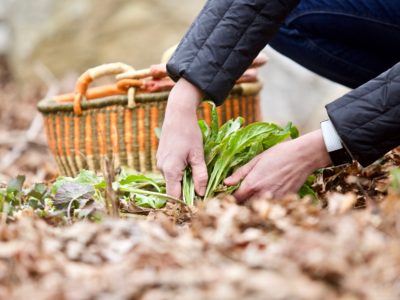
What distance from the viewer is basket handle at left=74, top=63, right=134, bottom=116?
240 cm

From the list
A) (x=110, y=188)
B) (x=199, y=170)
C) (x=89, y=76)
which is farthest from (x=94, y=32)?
(x=110, y=188)

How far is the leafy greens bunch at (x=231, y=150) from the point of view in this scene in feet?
5.68

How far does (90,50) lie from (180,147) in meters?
3.95

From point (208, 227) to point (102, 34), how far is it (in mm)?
4519

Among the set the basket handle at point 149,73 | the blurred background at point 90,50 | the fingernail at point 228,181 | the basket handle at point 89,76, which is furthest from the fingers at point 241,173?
the blurred background at point 90,50

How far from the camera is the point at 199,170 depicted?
1701mm

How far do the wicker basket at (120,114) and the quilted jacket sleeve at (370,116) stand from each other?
91 centimetres

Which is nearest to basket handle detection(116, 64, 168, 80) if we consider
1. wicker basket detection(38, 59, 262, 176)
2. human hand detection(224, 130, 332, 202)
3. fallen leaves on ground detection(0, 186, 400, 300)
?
wicker basket detection(38, 59, 262, 176)

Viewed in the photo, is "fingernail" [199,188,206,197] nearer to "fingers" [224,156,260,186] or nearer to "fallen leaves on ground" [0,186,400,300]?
"fingers" [224,156,260,186]

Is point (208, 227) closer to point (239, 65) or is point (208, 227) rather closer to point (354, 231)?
point (354, 231)

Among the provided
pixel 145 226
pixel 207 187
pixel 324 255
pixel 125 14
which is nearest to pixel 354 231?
pixel 324 255

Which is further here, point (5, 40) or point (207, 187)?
point (5, 40)

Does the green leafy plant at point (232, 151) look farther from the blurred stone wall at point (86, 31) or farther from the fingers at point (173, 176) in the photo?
the blurred stone wall at point (86, 31)

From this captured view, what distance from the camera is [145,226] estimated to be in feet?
3.59
